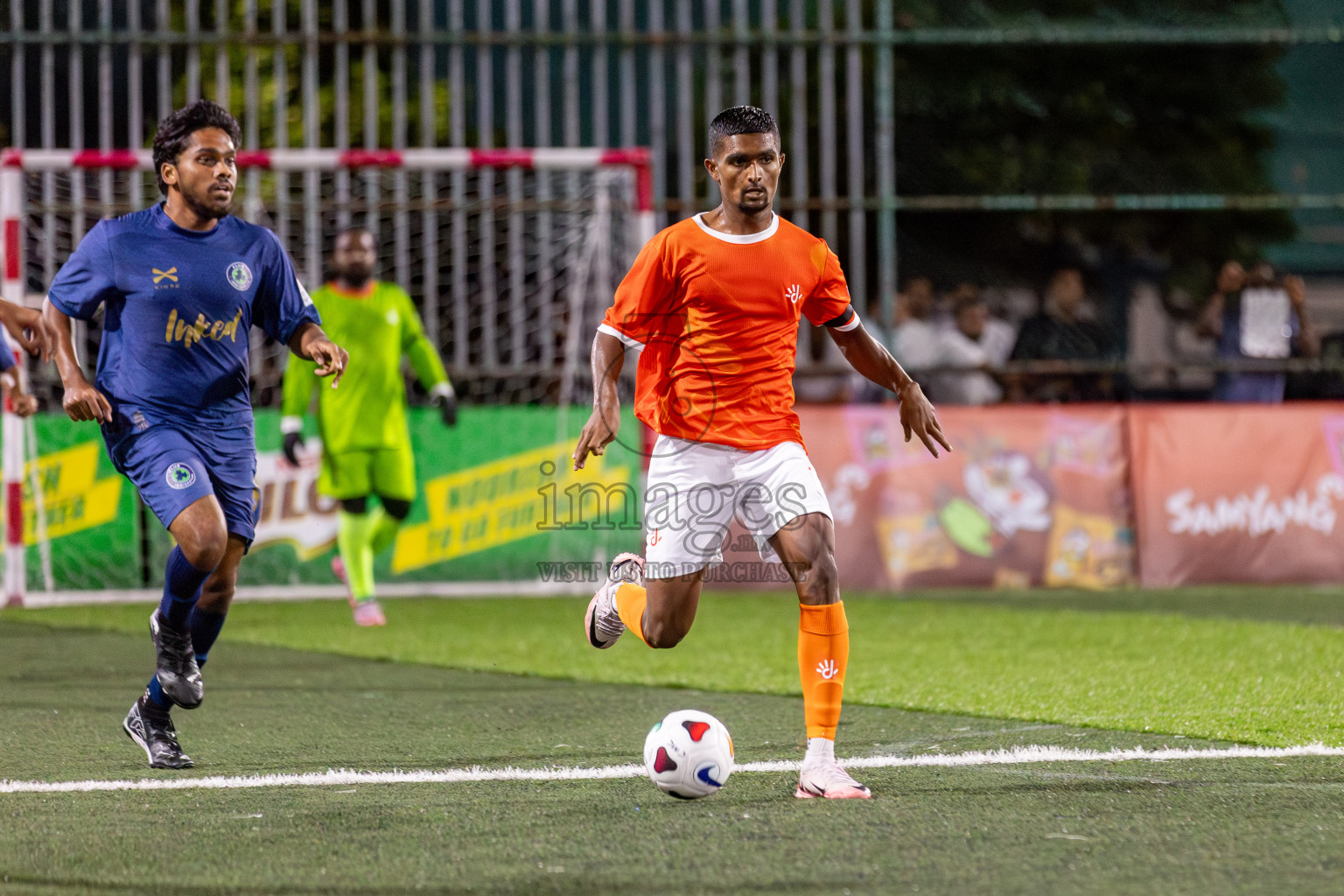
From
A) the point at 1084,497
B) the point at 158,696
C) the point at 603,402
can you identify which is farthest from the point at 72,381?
the point at 1084,497

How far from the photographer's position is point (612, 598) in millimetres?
5738

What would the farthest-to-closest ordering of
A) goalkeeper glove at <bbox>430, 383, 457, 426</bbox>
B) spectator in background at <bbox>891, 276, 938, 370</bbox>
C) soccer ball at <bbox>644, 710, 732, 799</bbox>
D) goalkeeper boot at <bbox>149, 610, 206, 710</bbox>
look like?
spectator in background at <bbox>891, 276, 938, 370</bbox> < goalkeeper glove at <bbox>430, 383, 457, 426</bbox> < goalkeeper boot at <bbox>149, 610, 206, 710</bbox> < soccer ball at <bbox>644, 710, 732, 799</bbox>

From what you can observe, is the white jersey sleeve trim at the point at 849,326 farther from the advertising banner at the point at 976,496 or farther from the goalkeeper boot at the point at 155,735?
the advertising banner at the point at 976,496

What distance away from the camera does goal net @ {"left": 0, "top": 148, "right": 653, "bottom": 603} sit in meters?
11.1

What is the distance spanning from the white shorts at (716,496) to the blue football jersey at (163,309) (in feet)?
5.11

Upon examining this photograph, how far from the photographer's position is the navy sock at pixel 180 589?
210 inches

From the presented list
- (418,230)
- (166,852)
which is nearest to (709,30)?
(418,230)

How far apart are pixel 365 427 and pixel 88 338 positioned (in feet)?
11.0

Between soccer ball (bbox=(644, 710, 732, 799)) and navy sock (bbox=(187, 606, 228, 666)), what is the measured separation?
1881mm

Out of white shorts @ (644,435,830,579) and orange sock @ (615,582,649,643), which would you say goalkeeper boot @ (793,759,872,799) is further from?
orange sock @ (615,582,649,643)

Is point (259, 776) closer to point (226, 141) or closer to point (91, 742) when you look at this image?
point (91, 742)

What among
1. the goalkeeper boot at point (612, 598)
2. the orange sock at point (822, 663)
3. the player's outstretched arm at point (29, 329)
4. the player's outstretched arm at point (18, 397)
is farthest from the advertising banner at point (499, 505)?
the orange sock at point (822, 663)

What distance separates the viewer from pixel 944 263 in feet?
42.8

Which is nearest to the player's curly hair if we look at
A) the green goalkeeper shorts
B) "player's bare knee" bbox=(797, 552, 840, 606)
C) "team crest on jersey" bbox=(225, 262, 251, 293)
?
"team crest on jersey" bbox=(225, 262, 251, 293)
